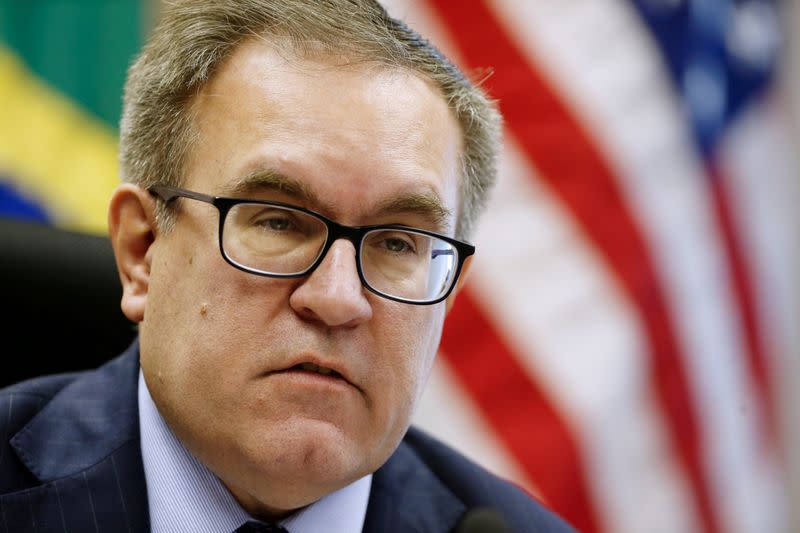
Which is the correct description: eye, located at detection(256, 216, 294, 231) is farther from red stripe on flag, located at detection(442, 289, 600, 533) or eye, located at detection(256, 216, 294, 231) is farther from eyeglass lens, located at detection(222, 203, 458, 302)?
red stripe on flag, located at detection(442, 289, 600, 533)

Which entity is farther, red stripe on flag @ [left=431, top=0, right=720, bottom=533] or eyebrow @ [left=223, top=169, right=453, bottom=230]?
red stripe on flag @ [left=431, top=0, right=720, bottom=533]

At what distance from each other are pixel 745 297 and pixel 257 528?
8.73ft

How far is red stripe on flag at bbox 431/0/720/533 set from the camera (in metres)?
3.23

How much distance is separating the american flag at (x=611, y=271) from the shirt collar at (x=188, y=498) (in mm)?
1641

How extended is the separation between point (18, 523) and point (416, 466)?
73 cm

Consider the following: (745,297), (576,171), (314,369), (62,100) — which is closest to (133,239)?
(314,369)

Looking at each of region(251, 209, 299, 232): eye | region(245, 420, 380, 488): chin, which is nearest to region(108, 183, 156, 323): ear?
region(251, 209, 299, 232): eye

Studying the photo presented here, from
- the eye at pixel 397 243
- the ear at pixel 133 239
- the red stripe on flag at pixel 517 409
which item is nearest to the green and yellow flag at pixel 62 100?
the red stripe on flag at pixel 517 409

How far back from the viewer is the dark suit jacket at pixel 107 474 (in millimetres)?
1383

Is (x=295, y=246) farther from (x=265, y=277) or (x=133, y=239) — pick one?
(x=133, y=239)

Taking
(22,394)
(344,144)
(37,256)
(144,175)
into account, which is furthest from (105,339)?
(344,144)

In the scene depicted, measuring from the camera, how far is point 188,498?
1431mm

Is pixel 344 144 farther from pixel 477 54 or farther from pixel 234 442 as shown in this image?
pixel 477 54

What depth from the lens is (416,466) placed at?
5.77ft
